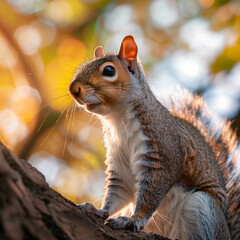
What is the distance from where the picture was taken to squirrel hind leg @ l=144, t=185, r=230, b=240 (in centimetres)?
204

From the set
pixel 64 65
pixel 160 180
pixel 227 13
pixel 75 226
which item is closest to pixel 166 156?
pixel 160 180

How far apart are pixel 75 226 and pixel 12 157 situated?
320 mm

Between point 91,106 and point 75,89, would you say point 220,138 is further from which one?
point 75,89

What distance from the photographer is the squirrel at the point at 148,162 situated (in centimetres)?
204

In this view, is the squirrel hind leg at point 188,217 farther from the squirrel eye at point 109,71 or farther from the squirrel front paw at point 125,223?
the squirrel eye at point 109,71

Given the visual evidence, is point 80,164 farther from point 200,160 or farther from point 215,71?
point 215,71

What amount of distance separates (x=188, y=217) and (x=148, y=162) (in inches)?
16.9

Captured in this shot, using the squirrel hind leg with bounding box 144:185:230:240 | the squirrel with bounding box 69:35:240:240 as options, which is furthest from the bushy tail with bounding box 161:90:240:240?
the squirrel hind leg with bounding box 144:185:230:240

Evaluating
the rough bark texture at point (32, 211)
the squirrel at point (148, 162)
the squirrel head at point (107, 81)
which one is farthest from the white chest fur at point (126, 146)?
the rough bark texture at point (32, 211)

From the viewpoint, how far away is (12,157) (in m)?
1.09

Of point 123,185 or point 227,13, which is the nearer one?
point 123,185

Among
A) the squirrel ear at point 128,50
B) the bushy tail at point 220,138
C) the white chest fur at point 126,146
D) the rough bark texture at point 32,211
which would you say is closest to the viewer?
the rough bark texture at point 32,211

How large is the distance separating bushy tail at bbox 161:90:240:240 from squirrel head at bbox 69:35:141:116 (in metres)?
0.90

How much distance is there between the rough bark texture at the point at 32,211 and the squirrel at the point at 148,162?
0.66m
